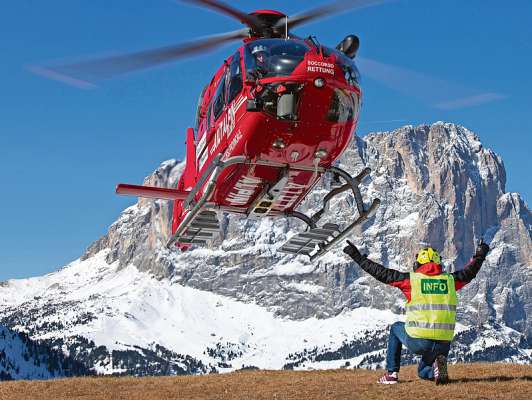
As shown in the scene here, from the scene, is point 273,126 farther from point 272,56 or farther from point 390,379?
point 390,379

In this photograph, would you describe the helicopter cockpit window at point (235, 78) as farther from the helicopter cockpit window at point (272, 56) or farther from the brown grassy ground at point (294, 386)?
the brown grassy ground at point (294, 386)

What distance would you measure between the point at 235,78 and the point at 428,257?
7.83 metres

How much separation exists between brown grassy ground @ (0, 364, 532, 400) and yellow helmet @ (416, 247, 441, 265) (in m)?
2.82

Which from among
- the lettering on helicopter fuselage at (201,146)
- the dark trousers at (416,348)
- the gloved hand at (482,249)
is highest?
the lettering on helicopter fuselage at (201,146)


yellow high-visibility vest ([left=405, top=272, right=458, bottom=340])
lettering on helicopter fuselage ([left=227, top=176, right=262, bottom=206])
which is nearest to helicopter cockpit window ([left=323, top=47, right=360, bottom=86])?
lettering on helicopter fuselage ([left=227, top=176, right=262, bottom=206])

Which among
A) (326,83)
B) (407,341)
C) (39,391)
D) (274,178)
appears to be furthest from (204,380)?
(326,83)

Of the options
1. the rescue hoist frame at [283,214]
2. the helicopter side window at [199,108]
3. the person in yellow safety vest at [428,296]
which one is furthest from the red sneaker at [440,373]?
the helicopter side window at [199,108]

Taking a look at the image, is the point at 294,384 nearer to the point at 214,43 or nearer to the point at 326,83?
the point at 326,83

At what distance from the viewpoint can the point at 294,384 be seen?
68.2 feet

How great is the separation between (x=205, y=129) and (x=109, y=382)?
8.46 metres

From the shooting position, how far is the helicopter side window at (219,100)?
23089mm

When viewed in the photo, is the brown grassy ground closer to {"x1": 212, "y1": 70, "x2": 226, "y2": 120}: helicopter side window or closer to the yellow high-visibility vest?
the yellow high-visibility vest

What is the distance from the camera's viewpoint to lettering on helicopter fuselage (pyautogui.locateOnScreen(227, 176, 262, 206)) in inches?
936

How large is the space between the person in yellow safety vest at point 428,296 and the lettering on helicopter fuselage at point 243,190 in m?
6.82
